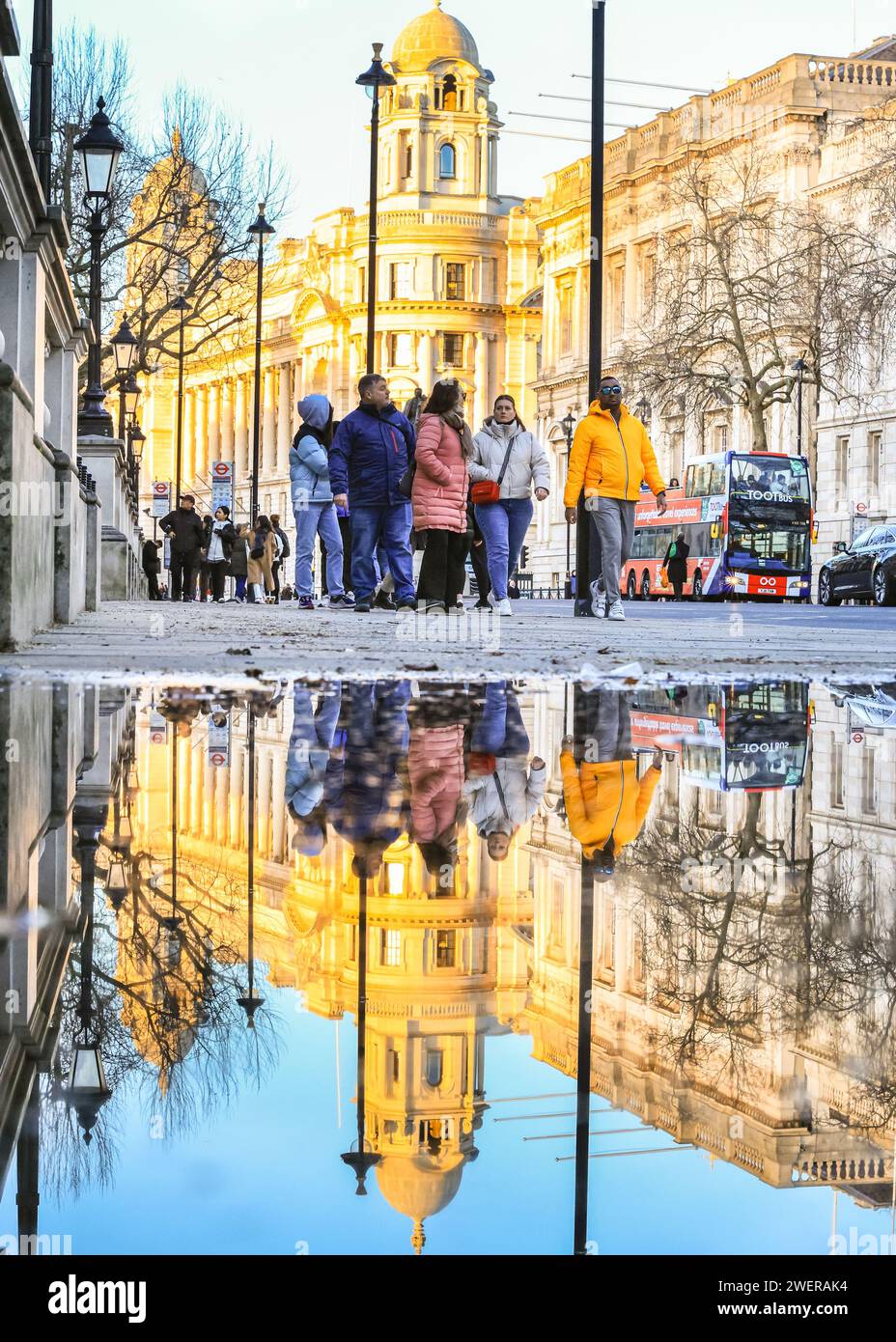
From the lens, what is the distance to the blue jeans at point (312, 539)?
67.6 feet

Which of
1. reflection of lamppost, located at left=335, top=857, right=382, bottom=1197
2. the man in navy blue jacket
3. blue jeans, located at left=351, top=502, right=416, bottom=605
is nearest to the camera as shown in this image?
reflection of lamppost, located at left=335, top=857, right=382, bottom=1197

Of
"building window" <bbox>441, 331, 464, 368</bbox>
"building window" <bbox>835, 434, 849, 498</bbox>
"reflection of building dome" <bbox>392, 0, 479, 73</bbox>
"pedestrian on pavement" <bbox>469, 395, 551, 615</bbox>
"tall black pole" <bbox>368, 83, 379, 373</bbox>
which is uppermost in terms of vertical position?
"reflection of building dome" <bbox>392, 0, 479, 73</bbox>

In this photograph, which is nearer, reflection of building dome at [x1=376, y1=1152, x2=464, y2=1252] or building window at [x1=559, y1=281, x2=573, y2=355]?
reflection of building dome at [x1=376, y1=1152, x2=464, y2=1252]

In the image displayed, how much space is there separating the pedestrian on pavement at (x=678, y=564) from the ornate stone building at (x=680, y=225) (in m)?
3.49

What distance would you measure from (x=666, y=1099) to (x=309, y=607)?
839 inches

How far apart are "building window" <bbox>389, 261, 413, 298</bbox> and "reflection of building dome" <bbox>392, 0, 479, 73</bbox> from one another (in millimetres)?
10308

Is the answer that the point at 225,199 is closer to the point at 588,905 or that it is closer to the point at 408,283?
the point at 588,905

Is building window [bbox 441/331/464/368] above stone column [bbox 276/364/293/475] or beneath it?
above

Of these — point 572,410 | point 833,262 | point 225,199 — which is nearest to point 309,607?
point 225,199

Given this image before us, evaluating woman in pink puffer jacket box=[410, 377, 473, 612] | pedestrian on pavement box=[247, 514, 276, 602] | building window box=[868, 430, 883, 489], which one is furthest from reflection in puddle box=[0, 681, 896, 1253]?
building window box=[868, 430, 883, 489]

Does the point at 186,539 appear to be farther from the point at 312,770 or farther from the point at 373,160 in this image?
the point at 312,770

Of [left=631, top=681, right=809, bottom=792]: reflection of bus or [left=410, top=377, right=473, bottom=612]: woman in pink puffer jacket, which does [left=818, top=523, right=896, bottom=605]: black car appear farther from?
[left=631, top=681, right=809, bottom=792]: reflection of bus

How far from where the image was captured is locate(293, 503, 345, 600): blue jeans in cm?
2061

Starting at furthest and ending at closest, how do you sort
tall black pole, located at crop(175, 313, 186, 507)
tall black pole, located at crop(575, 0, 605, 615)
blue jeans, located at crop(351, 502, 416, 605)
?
1. tall black pole, located at crop(175, 313, 186, 507)
2. tall black pole, located at crop(575, 0, 605, 615)
3. blue jeans, located at crop(351, 502, 416, 605)
